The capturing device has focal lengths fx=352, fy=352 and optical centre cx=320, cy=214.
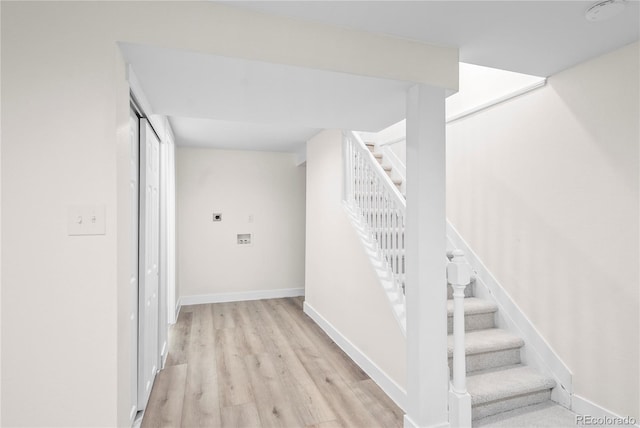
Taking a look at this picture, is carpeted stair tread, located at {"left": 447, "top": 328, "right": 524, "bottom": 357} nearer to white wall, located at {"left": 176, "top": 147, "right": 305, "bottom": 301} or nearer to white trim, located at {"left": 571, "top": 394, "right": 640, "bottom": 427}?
white trim, located at {"left": 571, "top": 394, "right": 640, "bottom": 427}

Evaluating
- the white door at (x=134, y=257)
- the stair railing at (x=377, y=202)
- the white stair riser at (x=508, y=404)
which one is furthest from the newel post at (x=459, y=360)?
the white door at (x=134, y=257)

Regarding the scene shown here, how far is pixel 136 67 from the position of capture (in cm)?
170

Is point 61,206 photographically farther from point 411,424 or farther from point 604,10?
point 604,10

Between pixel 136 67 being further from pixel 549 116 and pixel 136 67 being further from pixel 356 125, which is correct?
pixel 549 116

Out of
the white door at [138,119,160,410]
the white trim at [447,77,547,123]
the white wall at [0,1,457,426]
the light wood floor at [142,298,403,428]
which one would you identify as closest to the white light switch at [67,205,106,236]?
the white wall at [0,1,457,426]

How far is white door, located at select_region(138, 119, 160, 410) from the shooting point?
2.29 metres

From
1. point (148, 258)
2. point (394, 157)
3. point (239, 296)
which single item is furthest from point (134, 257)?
point (239, 296)

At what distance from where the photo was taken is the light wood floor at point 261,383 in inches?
89.4

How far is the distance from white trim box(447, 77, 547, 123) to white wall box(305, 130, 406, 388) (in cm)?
115

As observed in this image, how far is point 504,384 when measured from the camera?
2.32 m

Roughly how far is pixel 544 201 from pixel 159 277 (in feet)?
10.1

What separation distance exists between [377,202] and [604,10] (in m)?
1.83

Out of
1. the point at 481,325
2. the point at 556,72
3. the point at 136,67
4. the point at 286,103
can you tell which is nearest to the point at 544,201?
the point at 556,72

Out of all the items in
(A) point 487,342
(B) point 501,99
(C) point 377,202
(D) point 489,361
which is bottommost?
(D) point 489,361
